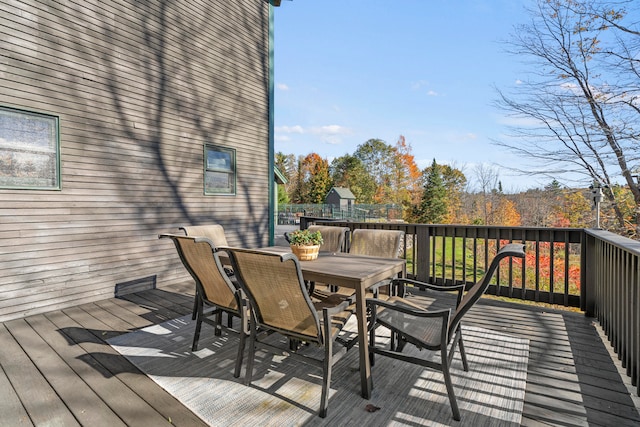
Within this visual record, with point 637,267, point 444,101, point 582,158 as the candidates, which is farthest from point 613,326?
point 444,101

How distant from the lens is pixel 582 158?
810 centimetres

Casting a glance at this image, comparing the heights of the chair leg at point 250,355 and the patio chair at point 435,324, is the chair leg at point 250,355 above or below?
below

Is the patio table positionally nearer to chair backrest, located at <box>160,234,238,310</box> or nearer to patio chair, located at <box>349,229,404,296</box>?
patio chair, located at <box>349,229,404,296</box>

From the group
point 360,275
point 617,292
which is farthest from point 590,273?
point 360,275

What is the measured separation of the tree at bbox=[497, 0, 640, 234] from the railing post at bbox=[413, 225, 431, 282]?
19.2 ft

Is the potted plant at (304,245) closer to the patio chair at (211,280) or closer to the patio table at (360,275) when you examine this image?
the patio table at (360,275)

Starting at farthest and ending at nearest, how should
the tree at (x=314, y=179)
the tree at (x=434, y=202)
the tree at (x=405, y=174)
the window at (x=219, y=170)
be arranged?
the tree at (x=314, y=179) < the tree at (x=405, y=174) < the tree at (x=434, y=202) < the window at (x=219, y=170)

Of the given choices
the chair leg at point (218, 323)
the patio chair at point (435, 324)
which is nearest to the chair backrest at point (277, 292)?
the patio chair at point (435, 324)

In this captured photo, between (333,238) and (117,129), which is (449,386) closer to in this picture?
(333,238)

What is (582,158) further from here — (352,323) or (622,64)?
(352,323)

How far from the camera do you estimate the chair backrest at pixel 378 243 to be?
3.56 meters

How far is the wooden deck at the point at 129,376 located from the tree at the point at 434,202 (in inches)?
762

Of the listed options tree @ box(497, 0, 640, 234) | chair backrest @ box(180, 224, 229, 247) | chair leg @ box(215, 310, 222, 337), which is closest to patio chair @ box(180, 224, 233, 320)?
chair backrest @ box(180, 224, 229, 247)

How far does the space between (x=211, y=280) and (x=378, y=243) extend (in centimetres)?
183
